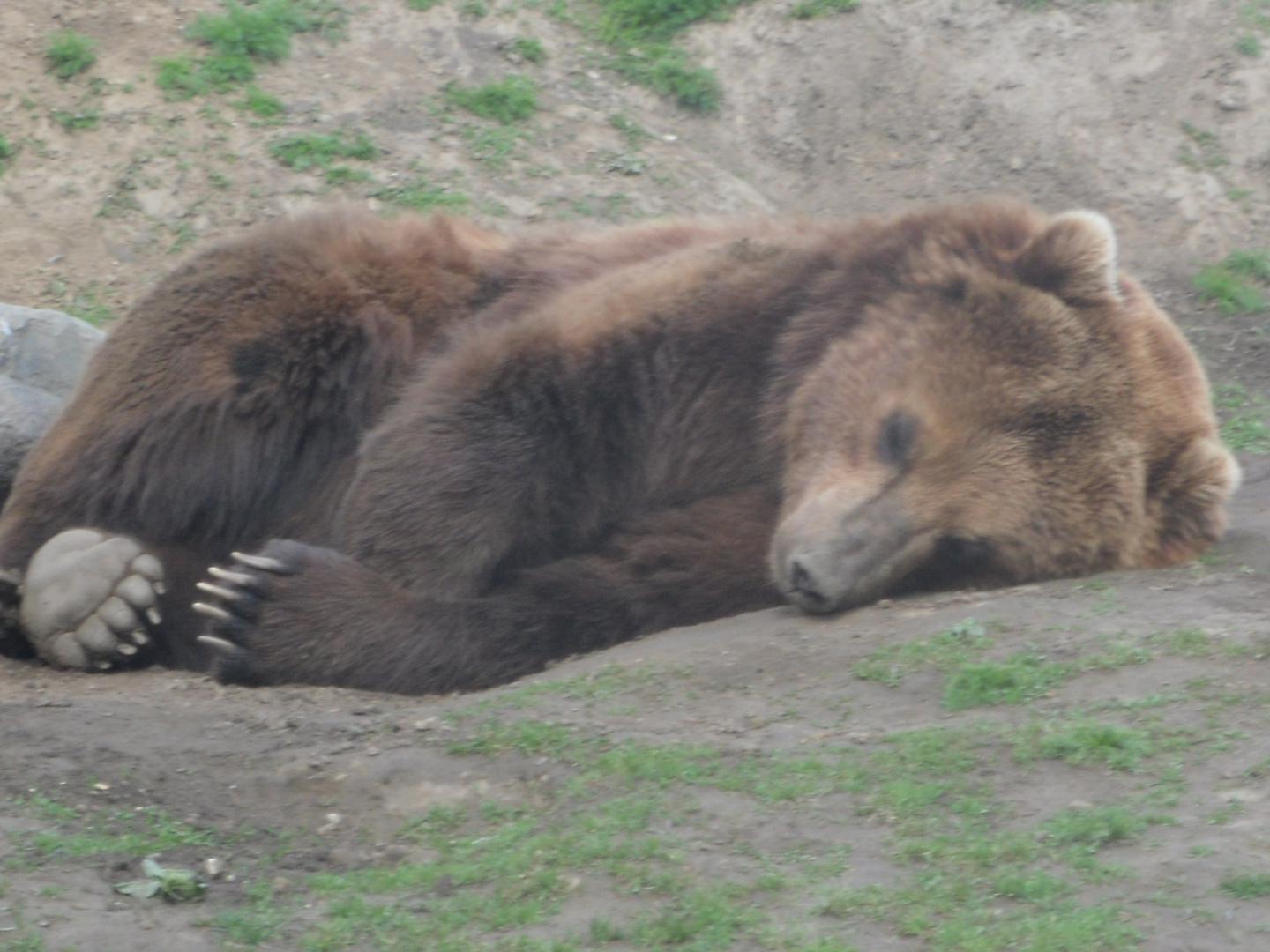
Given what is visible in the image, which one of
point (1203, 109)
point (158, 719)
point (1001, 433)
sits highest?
point (1203, 109)

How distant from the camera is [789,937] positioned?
2541 mm

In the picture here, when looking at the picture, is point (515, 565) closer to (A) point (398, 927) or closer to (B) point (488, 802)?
(B) point (488, 802)

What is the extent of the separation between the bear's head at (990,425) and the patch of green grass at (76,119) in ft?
15.6

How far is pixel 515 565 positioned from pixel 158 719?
1.23m

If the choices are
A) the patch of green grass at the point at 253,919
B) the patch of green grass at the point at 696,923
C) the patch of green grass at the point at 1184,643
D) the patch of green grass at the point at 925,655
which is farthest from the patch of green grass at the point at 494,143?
the patch of green grass at the point at 696,923

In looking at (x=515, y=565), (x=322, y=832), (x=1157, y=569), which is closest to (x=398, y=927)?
(x=322, y=832)

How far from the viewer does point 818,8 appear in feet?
30.8

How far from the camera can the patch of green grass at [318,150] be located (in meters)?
8.02

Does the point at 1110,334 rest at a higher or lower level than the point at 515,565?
higher

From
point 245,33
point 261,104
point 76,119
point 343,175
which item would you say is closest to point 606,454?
point 343,175

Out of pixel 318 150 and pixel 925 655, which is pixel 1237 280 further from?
pixel 925 655

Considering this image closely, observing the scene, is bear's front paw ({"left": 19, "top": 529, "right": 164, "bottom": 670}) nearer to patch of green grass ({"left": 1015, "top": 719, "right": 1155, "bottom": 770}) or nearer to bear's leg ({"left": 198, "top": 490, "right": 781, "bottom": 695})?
bear's leg ({"left": 198, "top": 490, "right": 781, "bottom": 695})

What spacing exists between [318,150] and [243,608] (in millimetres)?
4261

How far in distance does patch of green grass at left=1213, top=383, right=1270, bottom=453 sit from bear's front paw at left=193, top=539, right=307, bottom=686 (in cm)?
387
